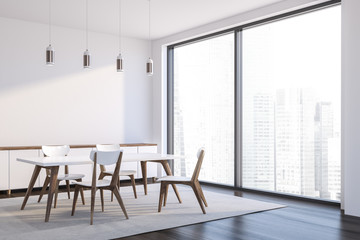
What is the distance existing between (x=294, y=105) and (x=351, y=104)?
120cm

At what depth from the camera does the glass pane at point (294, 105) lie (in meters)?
5.71

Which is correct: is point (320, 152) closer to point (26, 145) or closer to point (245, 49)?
point (245, 49)

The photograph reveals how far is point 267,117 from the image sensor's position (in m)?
6.54

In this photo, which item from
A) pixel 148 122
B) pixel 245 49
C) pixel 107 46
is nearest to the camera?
pixel 245 49

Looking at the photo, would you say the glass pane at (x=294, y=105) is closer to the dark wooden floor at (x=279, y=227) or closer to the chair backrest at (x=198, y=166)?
the dark wooden floor at (x=279, y=227)

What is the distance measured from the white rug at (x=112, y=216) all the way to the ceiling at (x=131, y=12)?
295 centimetres

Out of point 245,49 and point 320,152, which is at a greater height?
point 245,49

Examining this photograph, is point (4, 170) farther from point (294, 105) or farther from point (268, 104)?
point (294, 105)

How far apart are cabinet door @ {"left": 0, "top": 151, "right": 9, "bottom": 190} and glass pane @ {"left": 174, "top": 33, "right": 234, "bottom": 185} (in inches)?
131

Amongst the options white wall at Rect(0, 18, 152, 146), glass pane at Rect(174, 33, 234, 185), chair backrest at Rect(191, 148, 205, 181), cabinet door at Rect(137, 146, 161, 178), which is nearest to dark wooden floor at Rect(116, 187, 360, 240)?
chair backrest at Rect(191, 148, 205, 181)

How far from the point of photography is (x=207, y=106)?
7.82m

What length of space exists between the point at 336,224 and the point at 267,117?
2.39 metres

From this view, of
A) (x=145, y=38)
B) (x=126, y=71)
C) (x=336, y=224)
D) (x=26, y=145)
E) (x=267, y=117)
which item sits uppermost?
(x=145, y=38)

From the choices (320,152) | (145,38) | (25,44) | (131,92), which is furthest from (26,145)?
(320,152)
